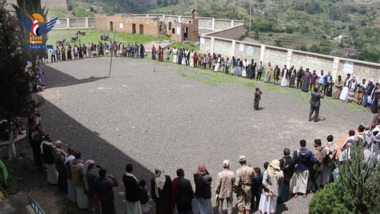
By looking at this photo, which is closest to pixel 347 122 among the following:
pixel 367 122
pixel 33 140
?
pixel 367 122

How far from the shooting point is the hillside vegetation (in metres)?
79.0

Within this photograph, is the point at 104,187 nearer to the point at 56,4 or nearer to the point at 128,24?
the point at 128,24

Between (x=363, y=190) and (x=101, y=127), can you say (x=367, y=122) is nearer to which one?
Result: (x=363, y=190)

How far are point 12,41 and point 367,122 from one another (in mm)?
13586

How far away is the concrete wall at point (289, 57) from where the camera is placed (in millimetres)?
18141

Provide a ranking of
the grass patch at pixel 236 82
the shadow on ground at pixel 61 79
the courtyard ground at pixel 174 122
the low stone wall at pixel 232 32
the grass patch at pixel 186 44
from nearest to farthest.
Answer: the courtyard ground at pixel 174 122 < the grass patch at pixel 236 82 < the shadow on ground at pixel 61 79 < the grass patch at pixel 186 44 < the low stone wall at pixel 232 32

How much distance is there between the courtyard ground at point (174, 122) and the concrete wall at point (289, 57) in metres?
2.91

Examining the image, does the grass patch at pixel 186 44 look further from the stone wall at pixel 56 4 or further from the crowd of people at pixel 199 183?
the stone wall at pixel 56 4

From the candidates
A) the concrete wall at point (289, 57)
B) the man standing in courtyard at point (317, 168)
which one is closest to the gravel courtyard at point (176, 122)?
the man standing in courtyard at point (317, 168)

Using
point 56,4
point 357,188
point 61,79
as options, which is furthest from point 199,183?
point 56,4

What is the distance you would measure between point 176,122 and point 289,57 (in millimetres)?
12432

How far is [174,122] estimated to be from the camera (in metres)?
13.3

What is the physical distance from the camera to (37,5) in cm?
1983

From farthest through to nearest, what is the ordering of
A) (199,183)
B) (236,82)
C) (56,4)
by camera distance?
(56,4), (236,82), (199,183)
